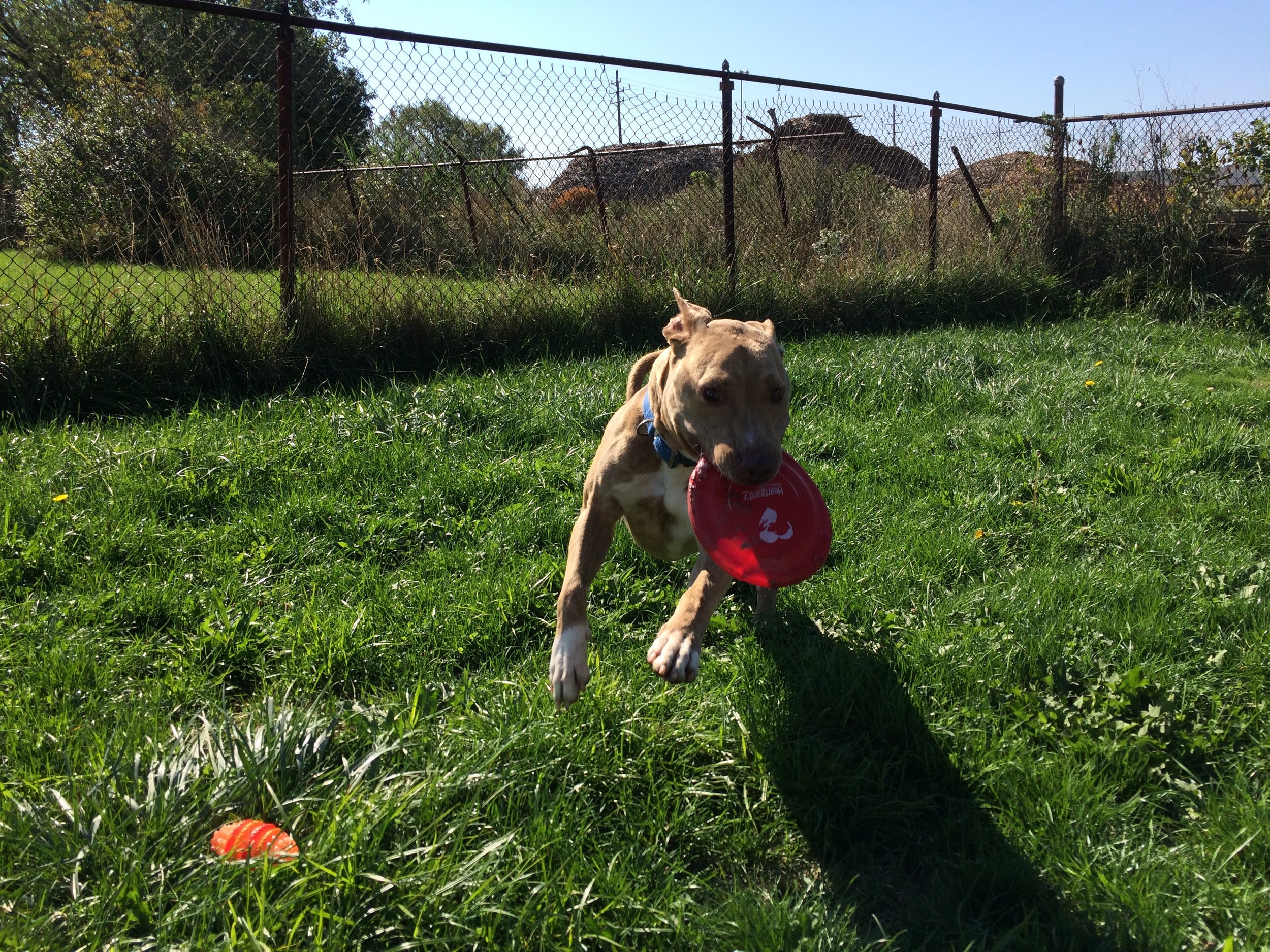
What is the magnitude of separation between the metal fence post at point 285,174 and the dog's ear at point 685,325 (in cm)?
390

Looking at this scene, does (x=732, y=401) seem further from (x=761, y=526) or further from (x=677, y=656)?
(x=677, y=656)

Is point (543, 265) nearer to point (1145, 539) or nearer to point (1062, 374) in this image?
point (1062, 374)

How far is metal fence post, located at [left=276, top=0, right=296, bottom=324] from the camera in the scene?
5.90 m

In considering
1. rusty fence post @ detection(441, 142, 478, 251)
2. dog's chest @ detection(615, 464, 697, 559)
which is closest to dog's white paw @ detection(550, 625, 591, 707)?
dog's chest @ detection(615, 464, 697, 559)

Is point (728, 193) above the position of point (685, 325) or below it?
above

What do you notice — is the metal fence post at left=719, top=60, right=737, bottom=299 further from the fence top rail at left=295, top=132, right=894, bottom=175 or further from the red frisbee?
the red frisbee

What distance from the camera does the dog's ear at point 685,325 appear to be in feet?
10.3

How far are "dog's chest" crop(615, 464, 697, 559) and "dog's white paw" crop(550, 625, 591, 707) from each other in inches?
24.2

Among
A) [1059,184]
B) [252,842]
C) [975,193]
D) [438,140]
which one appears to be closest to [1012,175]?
[1059,184]

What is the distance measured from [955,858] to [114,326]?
18.2 feet

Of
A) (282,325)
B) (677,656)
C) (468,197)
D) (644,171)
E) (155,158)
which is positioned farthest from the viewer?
→ (644,171)

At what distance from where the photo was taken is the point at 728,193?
27.1 feet

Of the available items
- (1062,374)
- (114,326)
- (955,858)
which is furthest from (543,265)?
(955,858)

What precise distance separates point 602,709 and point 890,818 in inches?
33.9
